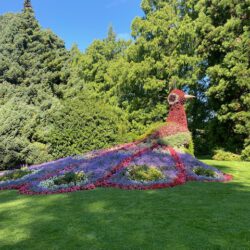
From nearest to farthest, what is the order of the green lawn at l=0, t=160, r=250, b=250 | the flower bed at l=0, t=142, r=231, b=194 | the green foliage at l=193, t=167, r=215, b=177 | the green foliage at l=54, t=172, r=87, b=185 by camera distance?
the green lawn at l=0, t=160, r=250, b=250
the flower bed at l=0, t=142, r=231, b=194
the green foliage at l=54, t=172, r=87, b=185
the green foliage at l=193, t=167, r=215, b=177

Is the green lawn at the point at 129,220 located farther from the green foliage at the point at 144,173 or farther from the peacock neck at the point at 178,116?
the peacock neck at the point at 178,116

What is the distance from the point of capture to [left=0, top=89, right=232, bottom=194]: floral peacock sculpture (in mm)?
11812

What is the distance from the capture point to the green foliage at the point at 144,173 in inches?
477

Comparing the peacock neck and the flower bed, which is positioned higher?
the peacock neck

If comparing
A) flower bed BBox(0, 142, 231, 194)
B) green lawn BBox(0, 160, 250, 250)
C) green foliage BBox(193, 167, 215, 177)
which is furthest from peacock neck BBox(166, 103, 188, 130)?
green lawn BBox(0, 160, 250, 250)

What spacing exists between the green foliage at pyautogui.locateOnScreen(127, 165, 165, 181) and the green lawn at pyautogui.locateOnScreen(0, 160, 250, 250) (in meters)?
1.36

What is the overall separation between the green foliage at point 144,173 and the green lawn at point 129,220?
1.36 meters

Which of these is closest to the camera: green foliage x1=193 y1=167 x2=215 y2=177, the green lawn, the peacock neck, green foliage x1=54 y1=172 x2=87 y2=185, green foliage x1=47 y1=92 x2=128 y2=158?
the green lawn

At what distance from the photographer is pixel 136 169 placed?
12734 mm

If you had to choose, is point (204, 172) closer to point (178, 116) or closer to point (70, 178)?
point (178, 116)

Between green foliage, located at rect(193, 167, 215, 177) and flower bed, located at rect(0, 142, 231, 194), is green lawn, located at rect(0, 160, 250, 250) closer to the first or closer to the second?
flower bed, located at rect(0, 142, 231, 194)

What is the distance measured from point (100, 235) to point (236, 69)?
22.3 m

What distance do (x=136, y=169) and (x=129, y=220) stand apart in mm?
5229

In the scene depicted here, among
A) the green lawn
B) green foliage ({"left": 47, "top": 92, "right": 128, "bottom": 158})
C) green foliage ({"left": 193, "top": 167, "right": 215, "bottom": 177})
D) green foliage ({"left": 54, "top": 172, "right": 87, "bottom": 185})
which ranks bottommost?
the green lawn
